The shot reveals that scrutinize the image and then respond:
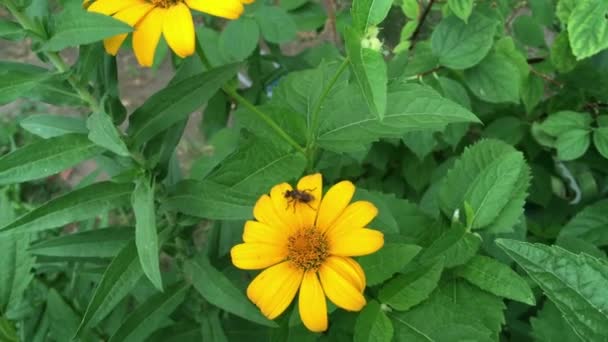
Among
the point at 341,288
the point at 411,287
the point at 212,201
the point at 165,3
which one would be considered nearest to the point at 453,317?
the point at 411,287

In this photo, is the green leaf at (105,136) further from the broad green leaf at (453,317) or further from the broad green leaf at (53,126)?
the broad green leaf at (453,317)

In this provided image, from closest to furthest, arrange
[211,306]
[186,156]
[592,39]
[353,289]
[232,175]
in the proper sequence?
[353,289] → [232,175] → [592,39] → [211,306] → [186,156]

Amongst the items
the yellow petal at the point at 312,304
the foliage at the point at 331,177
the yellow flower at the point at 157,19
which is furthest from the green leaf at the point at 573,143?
the yellow flower at the point at 157,19

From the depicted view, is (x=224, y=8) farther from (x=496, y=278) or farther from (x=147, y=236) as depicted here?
(x=496, y=278)

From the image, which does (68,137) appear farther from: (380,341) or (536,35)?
(536,35)

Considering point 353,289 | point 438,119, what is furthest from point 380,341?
point 438,119
